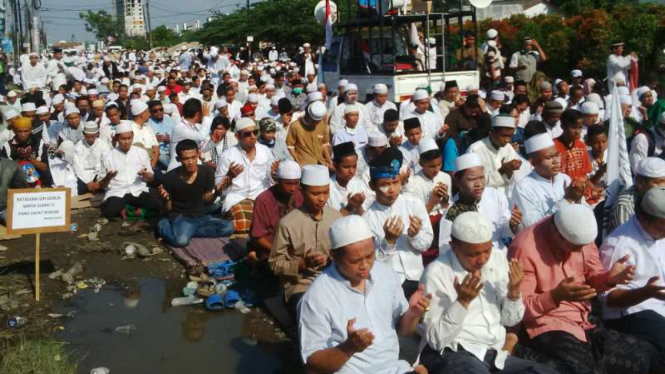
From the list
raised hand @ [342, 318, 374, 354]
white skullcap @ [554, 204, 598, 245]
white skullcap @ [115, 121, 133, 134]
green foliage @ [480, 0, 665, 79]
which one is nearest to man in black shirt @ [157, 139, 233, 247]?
white skullcap @ [115, 121, 133, 134]

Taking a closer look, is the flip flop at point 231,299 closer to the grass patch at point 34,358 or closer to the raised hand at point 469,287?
the grass patch at point 34,358

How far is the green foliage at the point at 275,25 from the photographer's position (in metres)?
44.3

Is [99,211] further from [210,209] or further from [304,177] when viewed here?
[304,177]

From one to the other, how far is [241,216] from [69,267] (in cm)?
206

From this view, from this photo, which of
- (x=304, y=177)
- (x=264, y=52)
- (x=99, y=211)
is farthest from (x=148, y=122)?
(x=264, y=52)

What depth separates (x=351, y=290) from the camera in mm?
3926

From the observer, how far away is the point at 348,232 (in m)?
3.84

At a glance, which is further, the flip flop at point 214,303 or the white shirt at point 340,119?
the white shirt at point 340,119

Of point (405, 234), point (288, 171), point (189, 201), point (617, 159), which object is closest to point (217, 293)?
point (288, 171)

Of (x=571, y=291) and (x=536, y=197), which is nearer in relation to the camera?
(x=571, y=291)

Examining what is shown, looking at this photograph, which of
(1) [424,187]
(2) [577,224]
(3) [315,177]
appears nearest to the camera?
(2) [577,224]

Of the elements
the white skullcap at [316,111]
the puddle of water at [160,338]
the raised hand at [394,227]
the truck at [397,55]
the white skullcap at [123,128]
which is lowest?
the puddle of water at [160,338]

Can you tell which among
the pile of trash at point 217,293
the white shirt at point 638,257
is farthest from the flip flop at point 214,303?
the white shirt at point 638,257

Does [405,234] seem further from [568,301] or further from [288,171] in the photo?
[568,301]
